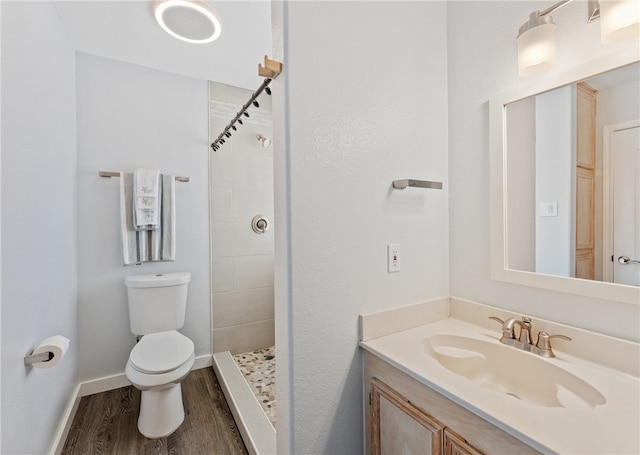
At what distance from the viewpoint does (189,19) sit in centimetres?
167

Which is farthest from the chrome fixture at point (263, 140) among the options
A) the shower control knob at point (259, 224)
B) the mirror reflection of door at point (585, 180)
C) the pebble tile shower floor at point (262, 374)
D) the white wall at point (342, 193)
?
the mirror reflection of door at point (585, 180)

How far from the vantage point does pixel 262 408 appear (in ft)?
5.98

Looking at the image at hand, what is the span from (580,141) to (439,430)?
105cm

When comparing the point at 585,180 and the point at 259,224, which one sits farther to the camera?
the point at 259,224

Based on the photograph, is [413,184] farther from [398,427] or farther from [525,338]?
[398,427]

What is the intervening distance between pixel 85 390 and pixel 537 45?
315 cm

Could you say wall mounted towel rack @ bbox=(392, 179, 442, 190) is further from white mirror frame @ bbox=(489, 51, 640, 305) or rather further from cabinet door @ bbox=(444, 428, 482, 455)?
cabinet door @ bbox=(444, 428, 482, 455)

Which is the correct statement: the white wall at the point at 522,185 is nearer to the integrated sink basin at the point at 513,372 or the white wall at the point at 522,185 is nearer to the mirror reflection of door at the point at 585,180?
the mirror reflection of door at the point at 585,180

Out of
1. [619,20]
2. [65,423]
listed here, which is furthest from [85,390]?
[619,20]

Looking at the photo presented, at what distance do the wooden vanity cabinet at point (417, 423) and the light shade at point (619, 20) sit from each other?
1.11m

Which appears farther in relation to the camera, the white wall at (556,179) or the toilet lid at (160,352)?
the toilet lid at (160,352)

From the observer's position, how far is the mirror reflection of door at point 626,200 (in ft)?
2.90

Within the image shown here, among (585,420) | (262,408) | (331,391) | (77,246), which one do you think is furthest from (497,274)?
(77,246)

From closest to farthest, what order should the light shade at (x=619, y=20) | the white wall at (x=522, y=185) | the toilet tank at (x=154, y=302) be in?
the light shade at (x=619, y=20), the white wall at (x=522, y=185), the toilet tank at (x=154, y=302)
